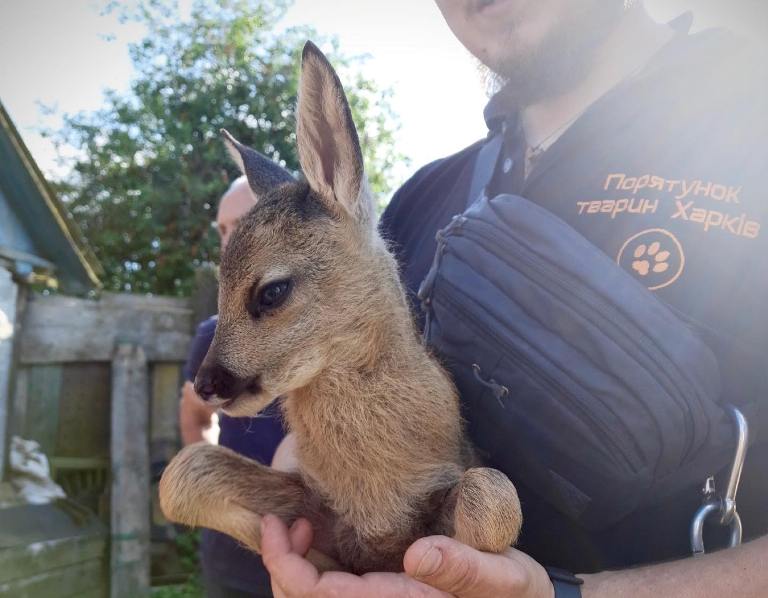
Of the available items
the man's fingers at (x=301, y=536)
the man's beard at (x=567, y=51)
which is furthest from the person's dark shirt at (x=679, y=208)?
the man's fingers at (x=301, y=536)

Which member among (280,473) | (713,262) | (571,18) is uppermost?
(571,18)

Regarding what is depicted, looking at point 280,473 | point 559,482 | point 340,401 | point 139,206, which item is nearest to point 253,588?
point 280,473

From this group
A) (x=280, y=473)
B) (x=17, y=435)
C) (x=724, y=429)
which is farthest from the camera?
(x=17, y=435)

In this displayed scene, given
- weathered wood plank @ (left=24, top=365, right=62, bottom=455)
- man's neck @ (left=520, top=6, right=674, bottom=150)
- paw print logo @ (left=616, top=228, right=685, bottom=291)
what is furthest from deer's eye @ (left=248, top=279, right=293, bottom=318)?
weathered wood plank @ (left=24, top=365, right=62, bottom=455)

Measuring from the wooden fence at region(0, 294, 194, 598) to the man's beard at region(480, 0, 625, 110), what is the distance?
4.13m

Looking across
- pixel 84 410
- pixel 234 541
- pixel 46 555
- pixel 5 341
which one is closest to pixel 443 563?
pixel 234 541

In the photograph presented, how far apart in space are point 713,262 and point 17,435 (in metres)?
4.74

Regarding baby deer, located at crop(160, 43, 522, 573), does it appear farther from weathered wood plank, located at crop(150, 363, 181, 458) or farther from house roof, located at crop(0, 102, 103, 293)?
weathered wood plank, located at crop(150, 363, 181, 458)

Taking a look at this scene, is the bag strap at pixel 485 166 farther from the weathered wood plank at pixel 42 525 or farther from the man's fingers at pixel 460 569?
the weathered wood plank at pixel 42 525

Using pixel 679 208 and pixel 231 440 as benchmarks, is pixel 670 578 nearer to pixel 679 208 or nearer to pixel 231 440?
pixel 679 208

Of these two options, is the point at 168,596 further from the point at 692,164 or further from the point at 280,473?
the point at 692,164

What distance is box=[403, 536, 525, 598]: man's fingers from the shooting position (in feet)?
4.59

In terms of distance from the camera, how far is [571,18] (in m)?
2.14

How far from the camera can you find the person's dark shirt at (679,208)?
1639 mm
